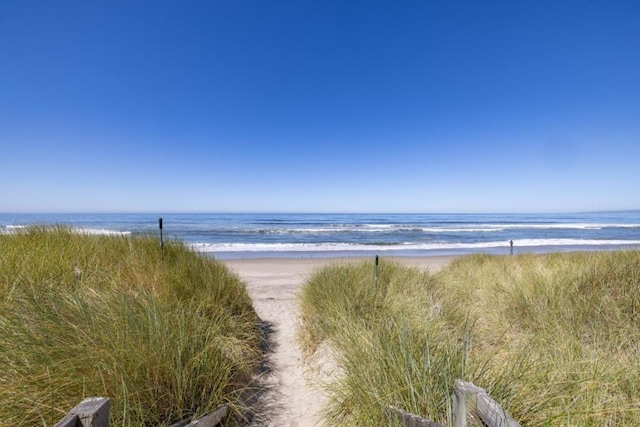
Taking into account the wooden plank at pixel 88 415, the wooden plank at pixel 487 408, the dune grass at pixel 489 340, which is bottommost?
the dune grass at pixel 489 340

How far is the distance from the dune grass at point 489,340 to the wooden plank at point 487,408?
0.28 m

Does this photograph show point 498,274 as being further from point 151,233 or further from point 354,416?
point 151,233

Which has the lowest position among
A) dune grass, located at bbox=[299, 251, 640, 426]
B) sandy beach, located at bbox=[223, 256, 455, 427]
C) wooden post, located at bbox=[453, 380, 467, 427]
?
sandy beach, located at bbox=[223, 256, 455, 427]

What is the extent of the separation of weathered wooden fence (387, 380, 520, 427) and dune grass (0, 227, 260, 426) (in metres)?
2.00

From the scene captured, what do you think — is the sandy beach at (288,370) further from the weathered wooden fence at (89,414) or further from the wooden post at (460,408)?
the weathered wooden fence at (89,414)

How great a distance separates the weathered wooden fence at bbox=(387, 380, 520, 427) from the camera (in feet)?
5.35

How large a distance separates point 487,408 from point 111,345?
310 cm

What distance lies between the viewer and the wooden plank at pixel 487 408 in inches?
63.0

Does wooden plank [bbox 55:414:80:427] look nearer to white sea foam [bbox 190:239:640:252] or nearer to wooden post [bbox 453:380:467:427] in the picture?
wooden post [bbox 453:380:467:427]

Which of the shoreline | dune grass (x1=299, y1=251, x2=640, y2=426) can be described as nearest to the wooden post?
dune grass (x1=299, y1=251, x2=640, y2=426)

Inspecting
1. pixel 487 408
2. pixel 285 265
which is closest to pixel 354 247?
pixel 285 265

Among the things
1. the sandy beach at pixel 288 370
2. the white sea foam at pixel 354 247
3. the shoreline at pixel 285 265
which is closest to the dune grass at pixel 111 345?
the sandy beach at pixel 288 370

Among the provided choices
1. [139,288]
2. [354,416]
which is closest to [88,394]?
[139,288]

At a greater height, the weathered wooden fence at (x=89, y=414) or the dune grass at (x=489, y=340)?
the weathered wooden fence at (x=89, y=414)
